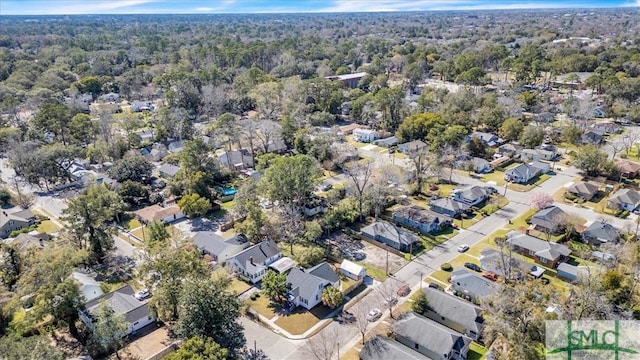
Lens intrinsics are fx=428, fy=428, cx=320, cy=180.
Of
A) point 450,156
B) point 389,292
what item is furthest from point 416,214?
point 450,156

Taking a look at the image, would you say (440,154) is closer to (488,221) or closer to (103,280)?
(488,221)

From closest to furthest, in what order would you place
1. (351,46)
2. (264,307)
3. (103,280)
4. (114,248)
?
1. (264,307)
2. (103,280)
3. (114,248)
4. (351,46)

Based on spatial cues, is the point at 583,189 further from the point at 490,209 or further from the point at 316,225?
the point at 316,225

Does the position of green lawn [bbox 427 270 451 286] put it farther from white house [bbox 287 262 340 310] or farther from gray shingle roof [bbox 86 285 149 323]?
gray shingle roof [bbox 86 285 149 323]

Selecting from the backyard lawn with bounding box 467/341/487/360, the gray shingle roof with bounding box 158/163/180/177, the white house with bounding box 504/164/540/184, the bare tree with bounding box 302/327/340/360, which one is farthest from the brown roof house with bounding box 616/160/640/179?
the gray shingle roof with bounding box 158/163/180/177

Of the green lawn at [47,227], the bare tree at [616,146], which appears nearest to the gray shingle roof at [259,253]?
the green lawn at [47,227]

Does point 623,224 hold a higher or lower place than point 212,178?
lower

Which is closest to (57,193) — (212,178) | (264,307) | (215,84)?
(212,178)
